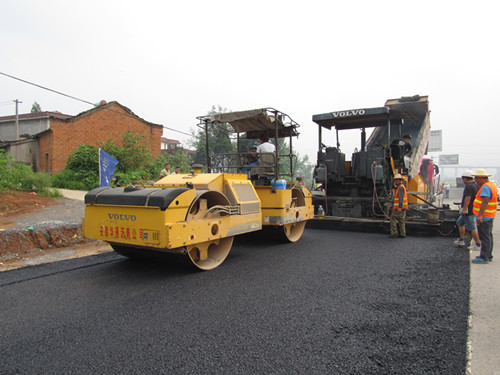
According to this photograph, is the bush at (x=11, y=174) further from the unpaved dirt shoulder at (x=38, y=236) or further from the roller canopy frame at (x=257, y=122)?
the roller canopy frame at (x=257, y=122)

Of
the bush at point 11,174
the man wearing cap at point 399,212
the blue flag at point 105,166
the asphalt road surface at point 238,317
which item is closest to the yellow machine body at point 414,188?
the man wearing cap at point 399,212

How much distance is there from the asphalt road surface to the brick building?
13.4 m

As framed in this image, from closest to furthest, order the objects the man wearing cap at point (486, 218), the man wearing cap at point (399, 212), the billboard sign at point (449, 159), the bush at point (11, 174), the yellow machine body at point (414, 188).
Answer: the man wearing cap at point (486, 218) < the man wearing cap at point (399, 212) < the yellow machine body at point (414, 188) < the bush at point (11, 174) < the billboard sign at point (449, 159)

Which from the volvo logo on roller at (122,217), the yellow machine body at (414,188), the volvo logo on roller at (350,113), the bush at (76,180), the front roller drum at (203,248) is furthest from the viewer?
the bush at (76,180)

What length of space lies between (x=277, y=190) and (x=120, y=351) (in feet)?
11.5

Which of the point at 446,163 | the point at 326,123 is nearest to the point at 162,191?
the point at 326,123

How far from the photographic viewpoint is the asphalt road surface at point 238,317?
85.4 inches

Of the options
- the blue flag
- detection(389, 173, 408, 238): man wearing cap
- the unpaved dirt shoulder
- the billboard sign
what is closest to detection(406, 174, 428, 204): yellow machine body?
detection(389, 173, 408, 238): man wearing cap

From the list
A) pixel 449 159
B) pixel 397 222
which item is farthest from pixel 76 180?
pixel 449 159

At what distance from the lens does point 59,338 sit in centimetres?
249

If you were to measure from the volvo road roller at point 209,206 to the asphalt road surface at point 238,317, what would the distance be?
0.37 metres

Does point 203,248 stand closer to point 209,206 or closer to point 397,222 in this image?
point 209,206

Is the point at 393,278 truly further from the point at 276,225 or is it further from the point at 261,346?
the point at 261,346

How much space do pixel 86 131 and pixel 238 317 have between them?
1689 cm
